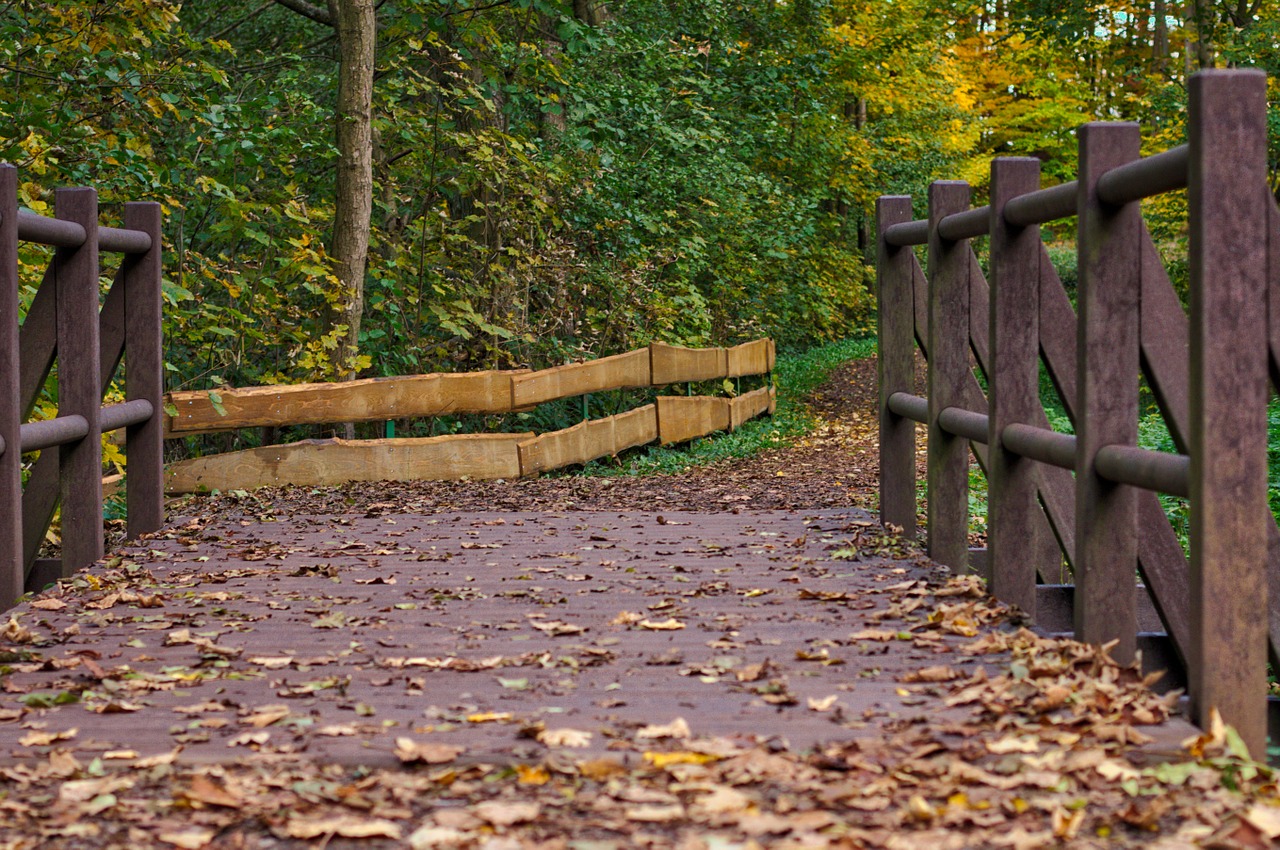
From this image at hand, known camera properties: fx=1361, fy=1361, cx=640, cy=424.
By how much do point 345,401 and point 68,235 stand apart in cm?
422

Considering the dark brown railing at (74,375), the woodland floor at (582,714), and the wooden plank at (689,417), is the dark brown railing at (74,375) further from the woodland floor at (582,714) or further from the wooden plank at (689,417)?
the wooden plank at (689,417)

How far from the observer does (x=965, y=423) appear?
5.14m

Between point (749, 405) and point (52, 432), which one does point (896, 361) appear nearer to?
point (52, 432)

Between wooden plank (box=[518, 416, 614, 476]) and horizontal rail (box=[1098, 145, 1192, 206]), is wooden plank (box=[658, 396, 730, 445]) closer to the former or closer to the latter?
wooden plank (box=[518, 416, 614, 476])

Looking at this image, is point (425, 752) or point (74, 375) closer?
point (425, 752)

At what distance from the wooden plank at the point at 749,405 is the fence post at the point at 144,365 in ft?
29.9

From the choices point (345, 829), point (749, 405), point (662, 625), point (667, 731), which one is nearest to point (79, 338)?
point (662, 625)

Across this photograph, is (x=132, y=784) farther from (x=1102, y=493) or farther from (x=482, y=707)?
(x=1102, y=493)

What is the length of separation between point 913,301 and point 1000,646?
8.83ft

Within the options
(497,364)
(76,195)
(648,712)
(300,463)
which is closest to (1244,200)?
(648,712)

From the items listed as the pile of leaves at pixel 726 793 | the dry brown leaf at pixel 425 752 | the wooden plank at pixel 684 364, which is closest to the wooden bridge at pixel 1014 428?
the pile of leaves at pixel 726 793

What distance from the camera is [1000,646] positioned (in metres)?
3.89

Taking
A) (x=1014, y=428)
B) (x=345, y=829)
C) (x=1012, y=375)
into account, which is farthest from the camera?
(x=1012, y=375)

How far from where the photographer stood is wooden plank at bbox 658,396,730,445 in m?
13.3
